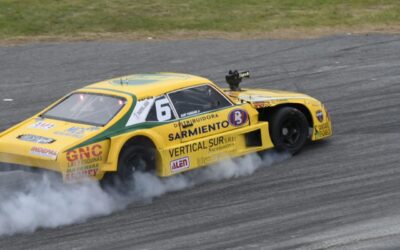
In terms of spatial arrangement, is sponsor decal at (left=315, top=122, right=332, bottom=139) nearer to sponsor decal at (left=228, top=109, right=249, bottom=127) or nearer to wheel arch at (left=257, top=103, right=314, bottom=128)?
wheel arch at (left=257, top=103, right=314, bottom=128)

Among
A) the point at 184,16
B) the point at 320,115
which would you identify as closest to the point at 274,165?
the point at 320,115

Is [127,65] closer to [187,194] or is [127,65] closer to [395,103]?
[395,103]

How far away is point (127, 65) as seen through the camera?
18.9m

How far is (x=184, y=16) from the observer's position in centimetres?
2375

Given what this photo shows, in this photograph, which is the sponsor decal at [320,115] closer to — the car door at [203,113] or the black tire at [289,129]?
the black tire at [289,129]

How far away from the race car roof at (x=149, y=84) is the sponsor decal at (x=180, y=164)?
885 mm

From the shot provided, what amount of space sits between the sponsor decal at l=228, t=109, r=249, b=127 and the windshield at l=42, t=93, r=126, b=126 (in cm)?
153

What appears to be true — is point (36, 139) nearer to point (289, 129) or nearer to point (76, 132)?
point (76, 132)

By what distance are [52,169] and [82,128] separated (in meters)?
0.74

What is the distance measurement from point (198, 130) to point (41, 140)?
204cm

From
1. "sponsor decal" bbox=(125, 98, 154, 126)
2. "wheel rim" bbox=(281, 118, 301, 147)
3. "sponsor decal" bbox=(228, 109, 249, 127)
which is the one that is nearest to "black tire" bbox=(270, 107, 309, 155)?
"wheel rim" bbox=(281, 118, 301, 147)

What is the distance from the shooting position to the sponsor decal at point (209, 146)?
11.6 meters

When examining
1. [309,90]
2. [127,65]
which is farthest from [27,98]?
[309,90]

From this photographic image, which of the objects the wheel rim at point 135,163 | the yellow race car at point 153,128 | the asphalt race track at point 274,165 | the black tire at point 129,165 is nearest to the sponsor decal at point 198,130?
the yellow race car at point 153,128
